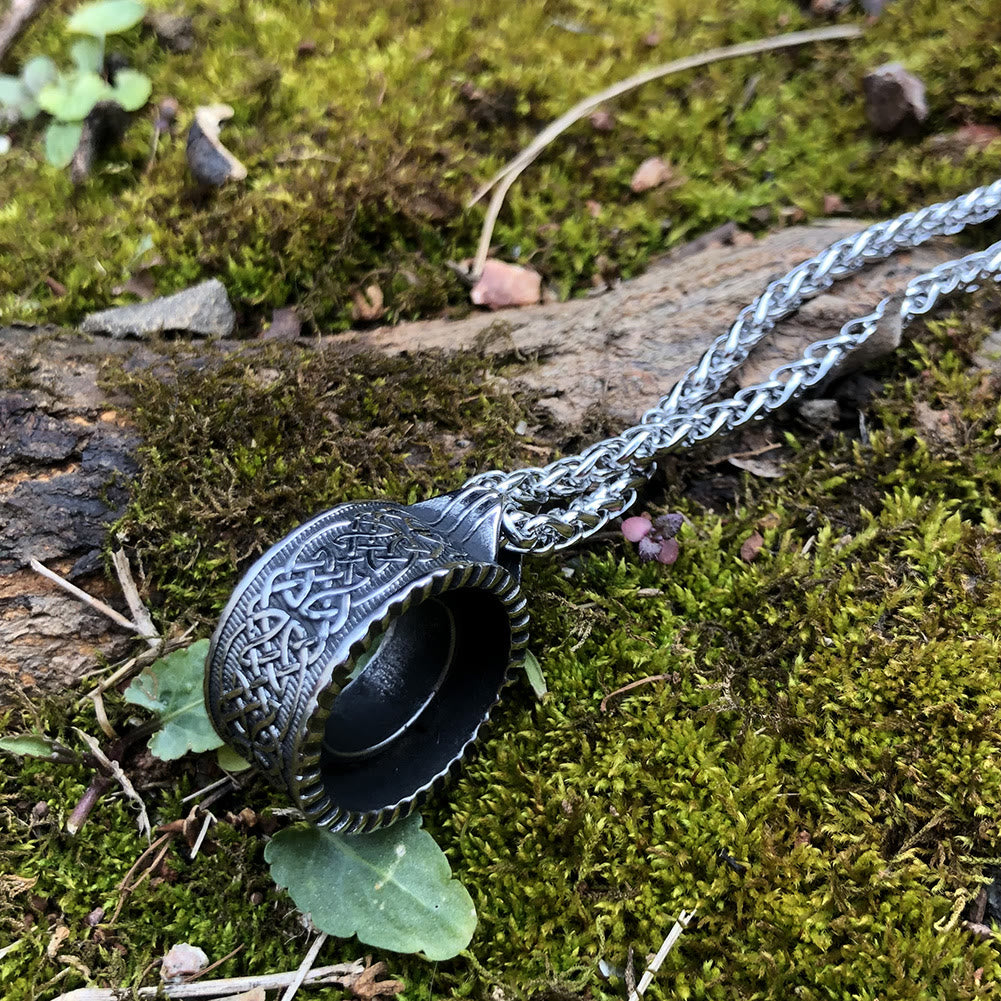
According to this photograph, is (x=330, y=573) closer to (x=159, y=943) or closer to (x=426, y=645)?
(x=426, y=645)

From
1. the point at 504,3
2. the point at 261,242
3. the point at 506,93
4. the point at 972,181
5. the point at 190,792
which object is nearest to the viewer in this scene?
the point at 190,792

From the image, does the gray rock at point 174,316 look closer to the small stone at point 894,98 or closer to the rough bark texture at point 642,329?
the rough bark texture at point 642,329

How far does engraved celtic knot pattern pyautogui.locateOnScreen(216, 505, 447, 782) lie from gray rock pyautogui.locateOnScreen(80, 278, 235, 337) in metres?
1.35

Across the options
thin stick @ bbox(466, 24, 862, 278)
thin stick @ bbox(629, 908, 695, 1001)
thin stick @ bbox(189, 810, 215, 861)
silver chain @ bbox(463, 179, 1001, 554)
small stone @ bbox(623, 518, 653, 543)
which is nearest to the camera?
thin stick @ bbox(629, 908, 695, 1001)

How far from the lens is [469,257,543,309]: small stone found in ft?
12.3

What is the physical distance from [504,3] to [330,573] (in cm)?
363

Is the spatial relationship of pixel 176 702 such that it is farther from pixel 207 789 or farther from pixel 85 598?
pixel 85 598

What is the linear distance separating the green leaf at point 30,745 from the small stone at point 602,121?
11.4 ft

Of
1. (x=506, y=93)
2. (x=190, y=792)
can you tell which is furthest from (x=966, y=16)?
(x=190, y=792)

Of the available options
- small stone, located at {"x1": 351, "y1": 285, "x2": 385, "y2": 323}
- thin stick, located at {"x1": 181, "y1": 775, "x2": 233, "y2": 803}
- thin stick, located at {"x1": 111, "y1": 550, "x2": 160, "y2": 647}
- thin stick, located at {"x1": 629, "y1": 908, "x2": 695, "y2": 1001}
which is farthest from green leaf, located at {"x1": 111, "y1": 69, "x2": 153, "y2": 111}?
thin stick, located at {"x1": 629, "y1": 908, "x2": 695, "y2": 1001}

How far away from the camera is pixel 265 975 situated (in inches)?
90.7

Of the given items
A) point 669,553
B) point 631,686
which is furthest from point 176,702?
point 669,553

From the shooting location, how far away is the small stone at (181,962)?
229 centimetres

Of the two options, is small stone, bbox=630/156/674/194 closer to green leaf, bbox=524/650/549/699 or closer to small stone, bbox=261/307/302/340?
small stone, bbox=261/307/302/340
